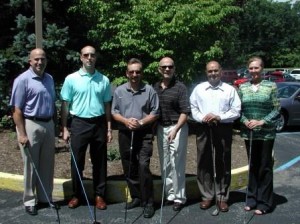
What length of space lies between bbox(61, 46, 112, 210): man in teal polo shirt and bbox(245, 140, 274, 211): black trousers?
5.90 feet

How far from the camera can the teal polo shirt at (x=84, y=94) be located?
6.20m

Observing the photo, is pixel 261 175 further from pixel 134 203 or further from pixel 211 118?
pixel 134 203

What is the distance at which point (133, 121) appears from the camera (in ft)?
20.0

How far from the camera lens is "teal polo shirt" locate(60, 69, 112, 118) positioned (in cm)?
620

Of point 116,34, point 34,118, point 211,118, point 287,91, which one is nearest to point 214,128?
point 211,118

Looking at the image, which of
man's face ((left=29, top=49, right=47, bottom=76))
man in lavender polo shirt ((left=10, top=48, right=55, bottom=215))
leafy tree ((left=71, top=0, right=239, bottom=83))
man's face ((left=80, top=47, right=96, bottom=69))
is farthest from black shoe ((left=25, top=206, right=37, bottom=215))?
leafy tree ((left=71, top=0, right=239, bottom=83))

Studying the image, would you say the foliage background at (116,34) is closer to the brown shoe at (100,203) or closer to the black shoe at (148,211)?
the brown shoe at (100,203)

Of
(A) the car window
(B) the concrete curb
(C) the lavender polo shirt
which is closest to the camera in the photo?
(C) the lavender polo shirt

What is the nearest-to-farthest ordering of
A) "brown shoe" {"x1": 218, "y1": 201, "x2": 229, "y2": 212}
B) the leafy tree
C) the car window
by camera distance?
"brown shoe" {"x1": 218, "y1": 201, "x2": 229, "y2": 212}, the leafy tree, the car window

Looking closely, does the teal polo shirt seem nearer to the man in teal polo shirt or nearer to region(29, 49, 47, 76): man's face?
the man in teal polo shirt

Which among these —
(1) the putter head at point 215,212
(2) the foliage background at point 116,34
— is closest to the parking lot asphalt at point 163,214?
(1) the putter head at point 215,212

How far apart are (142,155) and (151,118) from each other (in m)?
0.49

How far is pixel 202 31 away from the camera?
11477mm

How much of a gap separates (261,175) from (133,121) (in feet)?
5.62
